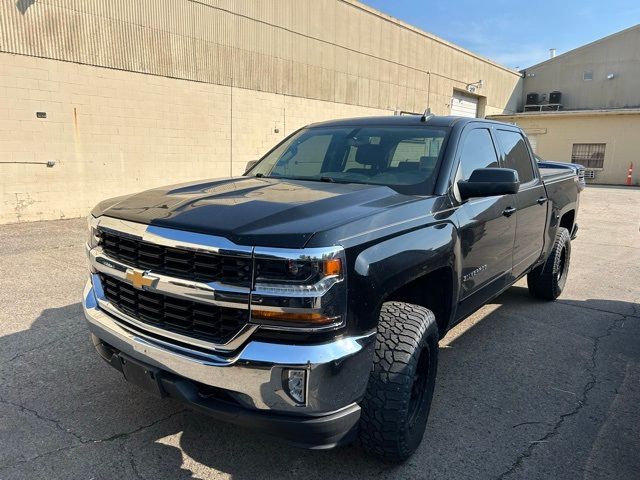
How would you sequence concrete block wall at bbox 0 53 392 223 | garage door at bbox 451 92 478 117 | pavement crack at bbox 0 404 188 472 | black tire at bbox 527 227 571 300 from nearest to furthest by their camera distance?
pavement crack at bbox 0 404 188 472 → black tire at bbox 527 227 571 300 → concrete block wall at bbox 0 53 392 223 → garage door at bbox 451 92 478 117

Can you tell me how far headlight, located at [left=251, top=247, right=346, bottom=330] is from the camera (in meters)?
2.00

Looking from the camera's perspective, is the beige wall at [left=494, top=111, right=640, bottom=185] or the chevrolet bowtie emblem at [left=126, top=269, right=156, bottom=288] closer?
the chevrolet bowtie emblem at [left=126, top=269, right=156, bottom=288]

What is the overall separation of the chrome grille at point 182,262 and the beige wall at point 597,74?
3247 centimetres

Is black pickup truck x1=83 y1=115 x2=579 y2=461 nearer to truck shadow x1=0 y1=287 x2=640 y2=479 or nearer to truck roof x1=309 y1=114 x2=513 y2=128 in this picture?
truck roof x1=309 y1=114 x2=513 y2=128

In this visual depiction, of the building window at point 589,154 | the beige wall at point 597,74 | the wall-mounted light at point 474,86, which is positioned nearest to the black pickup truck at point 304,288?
the wall-mounted light at point 474,86

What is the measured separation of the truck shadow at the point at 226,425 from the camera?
101 inches

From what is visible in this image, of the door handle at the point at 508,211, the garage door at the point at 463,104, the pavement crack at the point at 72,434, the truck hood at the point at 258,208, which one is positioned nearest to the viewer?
the truck hood at the point at 258,208

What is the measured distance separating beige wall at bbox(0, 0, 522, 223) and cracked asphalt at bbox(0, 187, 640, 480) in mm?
5982

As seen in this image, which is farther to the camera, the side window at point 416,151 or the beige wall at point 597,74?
the beige wall at point 597,74

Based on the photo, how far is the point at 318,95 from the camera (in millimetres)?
16500

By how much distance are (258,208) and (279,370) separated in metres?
0.81

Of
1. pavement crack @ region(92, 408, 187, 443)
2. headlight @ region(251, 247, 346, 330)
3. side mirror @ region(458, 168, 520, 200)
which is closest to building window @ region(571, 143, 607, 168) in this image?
side mirror @ region(458, 168, 520, 200)

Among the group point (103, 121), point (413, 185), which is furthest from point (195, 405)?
point (103, 121)

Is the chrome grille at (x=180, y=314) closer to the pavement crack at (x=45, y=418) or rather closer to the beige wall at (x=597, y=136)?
the pavement crack at (x=45, y=418)
